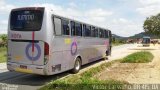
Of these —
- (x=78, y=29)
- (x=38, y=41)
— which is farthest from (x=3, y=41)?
(x=38, y=41)

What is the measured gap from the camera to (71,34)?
1577 cm

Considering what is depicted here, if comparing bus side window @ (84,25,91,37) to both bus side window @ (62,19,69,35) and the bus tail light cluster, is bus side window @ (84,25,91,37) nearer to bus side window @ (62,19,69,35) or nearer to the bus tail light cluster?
bus side window @ (62,19,69,35)

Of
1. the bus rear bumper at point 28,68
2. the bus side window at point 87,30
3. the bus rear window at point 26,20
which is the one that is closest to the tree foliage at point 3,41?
the bus side window at point 87,30

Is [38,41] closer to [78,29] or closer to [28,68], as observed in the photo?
[28,68]

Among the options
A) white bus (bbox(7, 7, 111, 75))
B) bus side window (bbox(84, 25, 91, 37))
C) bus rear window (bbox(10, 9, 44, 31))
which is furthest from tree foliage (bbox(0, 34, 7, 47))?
bus rear window (bbox(10, 9, 44, 31))

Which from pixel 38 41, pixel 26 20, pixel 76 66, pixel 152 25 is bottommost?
pixel 76 66

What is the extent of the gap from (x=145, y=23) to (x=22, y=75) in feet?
324

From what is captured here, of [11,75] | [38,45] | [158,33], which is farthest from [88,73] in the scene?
[158,33]

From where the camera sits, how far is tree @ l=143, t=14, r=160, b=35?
351 ft

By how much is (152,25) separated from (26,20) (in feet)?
323

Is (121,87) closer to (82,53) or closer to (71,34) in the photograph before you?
(71,34)

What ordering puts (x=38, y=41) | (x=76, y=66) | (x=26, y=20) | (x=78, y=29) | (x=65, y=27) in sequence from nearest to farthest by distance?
1. (x=38, y=41)
2. (x=26, y=20)
3. (x=65, y=27)
4. (x=76, y=66)
5. (x=78, y=29)

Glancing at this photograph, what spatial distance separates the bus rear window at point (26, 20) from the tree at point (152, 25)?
95.8 metres

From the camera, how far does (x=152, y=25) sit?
355 feet
